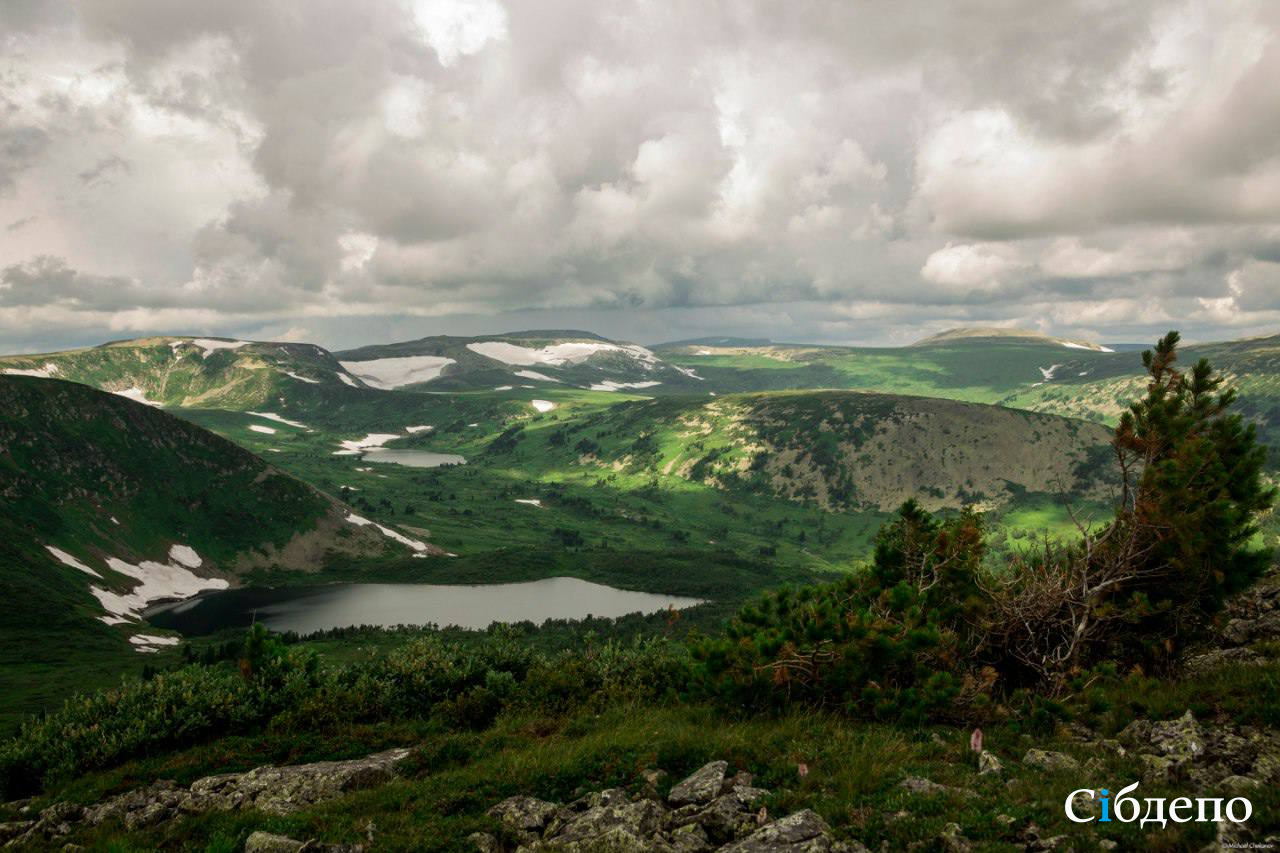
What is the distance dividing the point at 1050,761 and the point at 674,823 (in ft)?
35.8

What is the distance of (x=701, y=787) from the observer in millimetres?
18906

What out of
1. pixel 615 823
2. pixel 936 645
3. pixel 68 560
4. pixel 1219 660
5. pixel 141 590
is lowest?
pixel 141 590

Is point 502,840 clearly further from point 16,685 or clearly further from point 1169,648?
point 16,685

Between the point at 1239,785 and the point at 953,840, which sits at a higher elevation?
the point at 1239,785

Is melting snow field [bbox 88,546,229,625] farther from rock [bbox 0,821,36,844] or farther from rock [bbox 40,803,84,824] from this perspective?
rock [bbox 0,821,36,844]

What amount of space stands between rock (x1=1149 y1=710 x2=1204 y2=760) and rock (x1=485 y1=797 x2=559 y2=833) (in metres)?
17.4

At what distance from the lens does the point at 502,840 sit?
1791 cm

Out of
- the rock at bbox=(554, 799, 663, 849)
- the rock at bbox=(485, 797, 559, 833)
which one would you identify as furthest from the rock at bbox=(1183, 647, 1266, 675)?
the rock at bbox=(485, 797, 559, 833)

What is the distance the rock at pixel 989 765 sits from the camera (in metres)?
18.2

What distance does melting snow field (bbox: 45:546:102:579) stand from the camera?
16862 cm

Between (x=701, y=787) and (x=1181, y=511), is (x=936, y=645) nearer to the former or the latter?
(x=701, y=787)

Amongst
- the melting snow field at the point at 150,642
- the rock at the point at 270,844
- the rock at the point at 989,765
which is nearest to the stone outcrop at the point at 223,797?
the rock at the point at 270,844

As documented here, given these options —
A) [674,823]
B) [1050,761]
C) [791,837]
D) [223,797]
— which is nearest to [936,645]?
[1050,761]

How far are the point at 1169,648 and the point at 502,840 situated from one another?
82.1 feet
